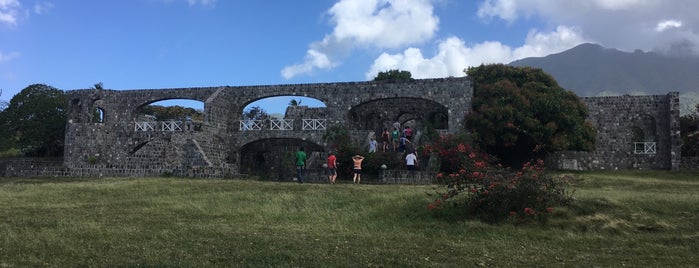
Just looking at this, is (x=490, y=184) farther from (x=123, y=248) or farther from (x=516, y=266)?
(x=123, y=248)

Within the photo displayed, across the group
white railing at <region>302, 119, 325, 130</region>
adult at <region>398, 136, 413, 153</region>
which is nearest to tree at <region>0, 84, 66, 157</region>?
white railing at <region>302, 119, 325, 130</region>

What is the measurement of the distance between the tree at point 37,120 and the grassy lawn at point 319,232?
20.0 meters

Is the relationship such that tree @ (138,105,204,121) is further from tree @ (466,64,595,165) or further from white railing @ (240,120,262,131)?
tree @ (466,64,595,165)

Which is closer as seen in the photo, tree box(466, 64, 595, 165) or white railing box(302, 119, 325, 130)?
tree box(466, 64, 595, 165)

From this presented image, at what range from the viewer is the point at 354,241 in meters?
7.32

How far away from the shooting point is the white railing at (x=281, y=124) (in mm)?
23766

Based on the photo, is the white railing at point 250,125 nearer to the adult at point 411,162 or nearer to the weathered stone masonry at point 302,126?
the weathered stone masonry at point 302,126

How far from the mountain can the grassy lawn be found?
124 meters

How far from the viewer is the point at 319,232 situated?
801 cm

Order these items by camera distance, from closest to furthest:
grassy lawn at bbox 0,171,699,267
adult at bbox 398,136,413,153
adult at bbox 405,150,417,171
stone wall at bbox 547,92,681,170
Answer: grassy lawn at bbox 0,171,699,267
adult at bbox 405,150,417,171
adult at bbox 398,136,413,153
stone wall at bbox 547,92,681,170

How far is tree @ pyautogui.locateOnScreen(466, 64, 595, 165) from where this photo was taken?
20234 mm

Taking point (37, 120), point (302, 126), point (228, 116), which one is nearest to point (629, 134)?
point (302, 126)

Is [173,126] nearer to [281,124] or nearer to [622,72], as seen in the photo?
[281,124]

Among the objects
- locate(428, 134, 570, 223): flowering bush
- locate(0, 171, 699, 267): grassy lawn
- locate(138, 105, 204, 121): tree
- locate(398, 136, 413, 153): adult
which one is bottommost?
locate(0, 171, 699, 267): grassy lawn
